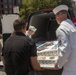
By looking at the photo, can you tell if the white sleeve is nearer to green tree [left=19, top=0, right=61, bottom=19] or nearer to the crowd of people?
the crowd of people

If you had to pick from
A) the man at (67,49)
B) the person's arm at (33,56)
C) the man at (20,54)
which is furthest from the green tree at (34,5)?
the man at (67,49)

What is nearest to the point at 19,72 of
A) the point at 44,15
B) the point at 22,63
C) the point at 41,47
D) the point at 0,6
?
the point at 22,63

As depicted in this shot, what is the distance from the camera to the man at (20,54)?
4.09m

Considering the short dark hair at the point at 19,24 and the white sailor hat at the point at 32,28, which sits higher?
the short dark hair at the point at 19,24

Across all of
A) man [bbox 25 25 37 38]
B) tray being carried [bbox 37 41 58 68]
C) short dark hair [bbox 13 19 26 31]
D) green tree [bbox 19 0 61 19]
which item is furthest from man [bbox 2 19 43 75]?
green tree [bbox 19 0 61 19]

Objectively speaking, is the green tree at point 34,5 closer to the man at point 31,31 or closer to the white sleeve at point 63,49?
the man at point 31,31

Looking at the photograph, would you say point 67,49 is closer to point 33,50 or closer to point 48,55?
point 33,50

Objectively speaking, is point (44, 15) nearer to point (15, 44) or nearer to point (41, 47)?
point (41, 47)

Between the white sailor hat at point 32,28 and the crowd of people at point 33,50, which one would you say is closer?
the crowd of people at point 33,50

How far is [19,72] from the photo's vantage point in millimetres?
4109

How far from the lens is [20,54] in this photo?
4.11 meters

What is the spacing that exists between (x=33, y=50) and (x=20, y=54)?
173 millimetres

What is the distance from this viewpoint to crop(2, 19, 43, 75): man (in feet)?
13.4

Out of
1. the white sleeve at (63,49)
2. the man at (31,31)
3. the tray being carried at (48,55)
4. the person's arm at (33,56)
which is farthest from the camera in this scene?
the man at (31,31)
